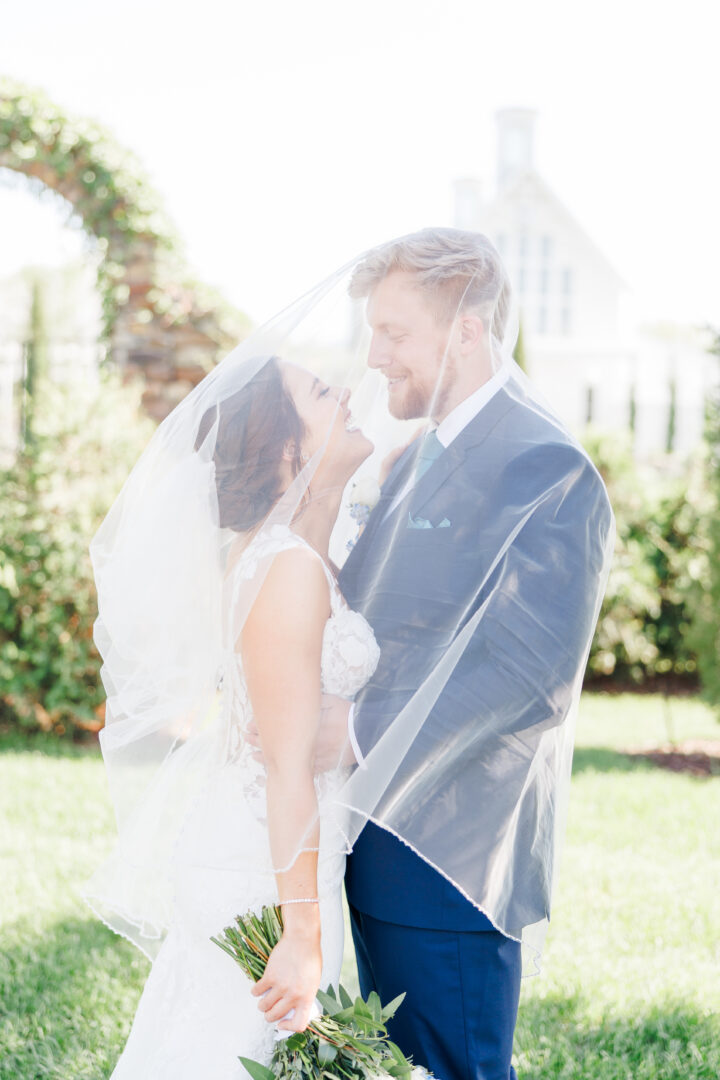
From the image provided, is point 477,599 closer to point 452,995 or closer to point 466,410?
point 466,410

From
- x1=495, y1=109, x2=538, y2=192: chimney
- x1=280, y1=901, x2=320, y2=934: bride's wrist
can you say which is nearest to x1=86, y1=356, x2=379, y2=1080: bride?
x1=280, y1=901, x2=320, y2=934: bride's wrist

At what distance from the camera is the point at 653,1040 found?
3223mm

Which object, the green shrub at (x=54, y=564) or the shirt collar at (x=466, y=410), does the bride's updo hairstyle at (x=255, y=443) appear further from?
the green shrub at (x=54, y=564)

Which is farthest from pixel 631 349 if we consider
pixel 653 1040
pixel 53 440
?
pixel 653 1040

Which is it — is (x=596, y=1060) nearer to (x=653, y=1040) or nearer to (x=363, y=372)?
(x=653, y=1040)

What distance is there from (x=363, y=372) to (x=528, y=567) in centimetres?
60

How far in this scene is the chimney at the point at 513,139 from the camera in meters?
34.9

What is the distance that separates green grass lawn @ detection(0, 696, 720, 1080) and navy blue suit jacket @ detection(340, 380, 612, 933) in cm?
59

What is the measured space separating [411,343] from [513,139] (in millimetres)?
36025

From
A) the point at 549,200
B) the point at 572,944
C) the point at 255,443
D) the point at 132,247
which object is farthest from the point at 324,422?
the point at 549,200

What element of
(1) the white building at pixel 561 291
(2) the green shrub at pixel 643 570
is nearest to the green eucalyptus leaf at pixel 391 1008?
(2) the green shrub at pixel 643 570

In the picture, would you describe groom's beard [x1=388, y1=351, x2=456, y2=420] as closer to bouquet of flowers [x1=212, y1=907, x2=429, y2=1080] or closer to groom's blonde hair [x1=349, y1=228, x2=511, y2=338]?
groom's blonde hair [x1=349, y1=228, x2=511, y2=338]

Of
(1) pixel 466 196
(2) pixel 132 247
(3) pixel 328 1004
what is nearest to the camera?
(3) pixel 328 1004

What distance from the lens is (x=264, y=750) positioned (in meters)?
1.89
